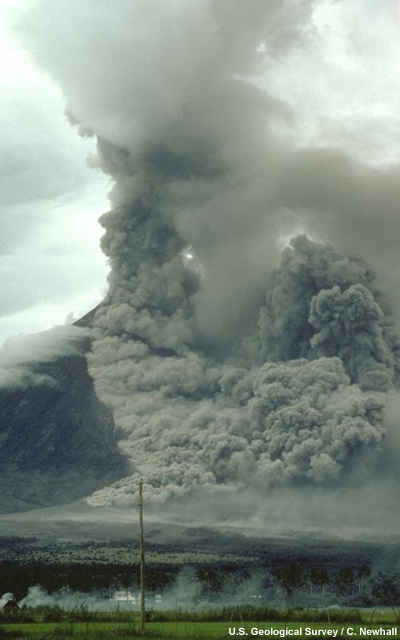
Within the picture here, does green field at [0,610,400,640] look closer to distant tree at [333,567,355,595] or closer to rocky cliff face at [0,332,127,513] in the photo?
distant tree at [333,567,355,595]

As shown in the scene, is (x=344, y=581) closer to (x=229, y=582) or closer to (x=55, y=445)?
(x=229, y=582)

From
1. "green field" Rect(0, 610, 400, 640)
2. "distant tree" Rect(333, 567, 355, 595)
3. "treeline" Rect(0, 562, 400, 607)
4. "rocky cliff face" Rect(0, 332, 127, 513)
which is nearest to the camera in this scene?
"green field" Rect(0, 610, 400, 640)

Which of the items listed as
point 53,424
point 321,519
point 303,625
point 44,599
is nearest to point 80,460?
point 53,424

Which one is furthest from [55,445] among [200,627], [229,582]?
[200,627]

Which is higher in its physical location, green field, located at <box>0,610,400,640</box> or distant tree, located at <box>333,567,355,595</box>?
green field, located at <box>0,610,400,640</box>

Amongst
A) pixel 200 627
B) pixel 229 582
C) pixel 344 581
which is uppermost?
pixel 200 627

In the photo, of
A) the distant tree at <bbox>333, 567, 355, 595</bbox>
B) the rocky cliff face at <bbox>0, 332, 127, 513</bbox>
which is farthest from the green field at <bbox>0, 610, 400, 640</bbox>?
the rocky cliff face at <bbox>0, 332, 127, 513</bbox>

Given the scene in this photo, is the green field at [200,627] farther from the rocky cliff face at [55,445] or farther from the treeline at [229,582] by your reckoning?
the rocky cliff face at [55,445]
